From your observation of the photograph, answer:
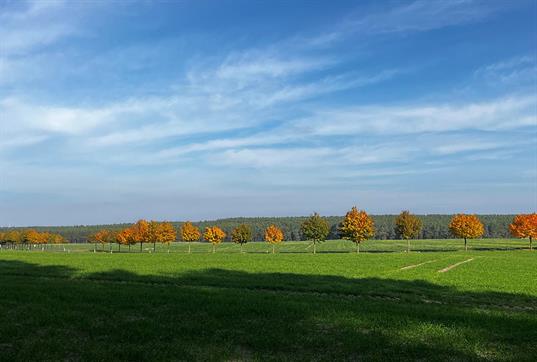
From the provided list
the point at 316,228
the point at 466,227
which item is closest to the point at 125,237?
the point at 316,228

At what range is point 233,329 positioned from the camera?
545 inches

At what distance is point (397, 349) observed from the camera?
1174cm

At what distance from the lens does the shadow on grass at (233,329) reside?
36.6 feet

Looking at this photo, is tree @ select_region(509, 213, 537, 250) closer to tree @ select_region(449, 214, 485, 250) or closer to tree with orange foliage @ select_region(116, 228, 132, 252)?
tree @ select_region(449, 214, 485, 250)

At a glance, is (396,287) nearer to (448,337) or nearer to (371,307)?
(371,307)

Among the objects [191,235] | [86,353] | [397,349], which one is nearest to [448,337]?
[397,349]

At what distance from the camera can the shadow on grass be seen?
11164 mm

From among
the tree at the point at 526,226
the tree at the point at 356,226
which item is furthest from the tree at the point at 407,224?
the tree at the point at 526,226

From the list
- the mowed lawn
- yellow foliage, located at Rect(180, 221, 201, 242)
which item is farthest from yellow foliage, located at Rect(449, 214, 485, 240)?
the mowed lawn

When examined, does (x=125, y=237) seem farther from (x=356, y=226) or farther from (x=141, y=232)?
(x=356, y=226)

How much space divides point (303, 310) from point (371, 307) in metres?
3.45

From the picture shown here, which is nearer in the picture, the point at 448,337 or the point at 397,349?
the point at 397,349

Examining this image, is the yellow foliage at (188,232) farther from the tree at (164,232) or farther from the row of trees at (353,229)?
the tree at (164,232)

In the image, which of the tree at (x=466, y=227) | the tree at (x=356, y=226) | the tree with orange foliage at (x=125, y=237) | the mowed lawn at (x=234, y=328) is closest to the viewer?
the mowed lawn at (x=234, y=328)
